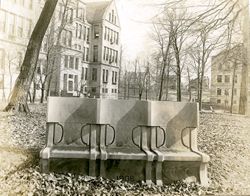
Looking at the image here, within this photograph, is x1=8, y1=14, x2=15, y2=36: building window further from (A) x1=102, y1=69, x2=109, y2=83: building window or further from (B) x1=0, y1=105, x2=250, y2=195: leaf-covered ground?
(A) x1=102, y1=69, x2=109, y2=83: building window

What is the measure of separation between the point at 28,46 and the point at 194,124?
1.57m

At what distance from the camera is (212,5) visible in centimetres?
255

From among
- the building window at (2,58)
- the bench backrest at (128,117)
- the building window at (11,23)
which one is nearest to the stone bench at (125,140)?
the bench backrest at (128,117)

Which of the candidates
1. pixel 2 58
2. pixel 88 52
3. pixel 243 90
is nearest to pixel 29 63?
pixel 2 58

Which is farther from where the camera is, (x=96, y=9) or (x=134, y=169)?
(x=96, y=9)

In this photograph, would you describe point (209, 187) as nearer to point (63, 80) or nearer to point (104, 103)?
point (104, 103)

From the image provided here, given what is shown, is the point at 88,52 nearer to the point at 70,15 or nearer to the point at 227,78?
the point at 70,15

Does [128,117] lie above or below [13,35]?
below

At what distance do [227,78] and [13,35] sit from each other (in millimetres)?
1830

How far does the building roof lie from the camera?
2.35 metres

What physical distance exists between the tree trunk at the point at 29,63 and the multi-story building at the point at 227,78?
151 centimetres

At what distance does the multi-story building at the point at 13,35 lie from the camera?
216 cm

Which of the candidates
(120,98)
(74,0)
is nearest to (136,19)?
(74,0)

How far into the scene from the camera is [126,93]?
7.75ft
